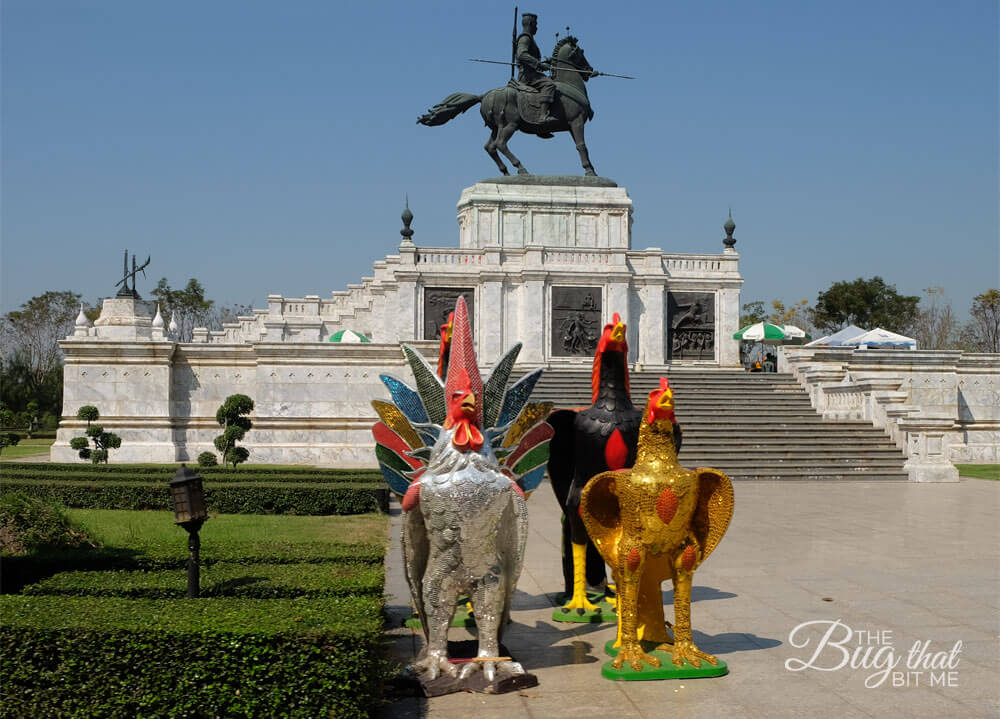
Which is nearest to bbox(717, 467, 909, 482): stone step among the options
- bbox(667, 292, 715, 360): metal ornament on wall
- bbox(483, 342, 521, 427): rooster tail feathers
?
bbox(667, 292, 715, 360): metal ornament on wall

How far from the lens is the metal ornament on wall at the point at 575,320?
32906mm

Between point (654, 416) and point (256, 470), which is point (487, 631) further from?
point (256, 470)

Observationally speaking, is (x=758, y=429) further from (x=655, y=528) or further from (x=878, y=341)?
(x=655, y=528)

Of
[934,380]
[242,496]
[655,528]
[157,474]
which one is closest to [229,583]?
[655,528]

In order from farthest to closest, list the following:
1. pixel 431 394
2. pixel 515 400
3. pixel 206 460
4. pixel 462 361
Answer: pixel 206 460 < pixel 515 400 < pixel 431 394 < pixel 462 361

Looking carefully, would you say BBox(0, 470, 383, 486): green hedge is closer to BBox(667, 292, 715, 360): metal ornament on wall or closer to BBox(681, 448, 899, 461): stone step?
BBox(681, 448, 899, 461): stone step

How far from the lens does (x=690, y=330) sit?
113 ft

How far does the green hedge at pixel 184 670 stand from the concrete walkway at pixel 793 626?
81 centimetres

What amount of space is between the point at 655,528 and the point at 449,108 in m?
32.2

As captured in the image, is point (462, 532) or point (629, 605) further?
point (629, 605)

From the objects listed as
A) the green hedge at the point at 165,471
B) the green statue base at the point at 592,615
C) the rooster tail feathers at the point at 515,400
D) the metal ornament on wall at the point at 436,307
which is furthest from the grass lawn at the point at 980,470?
the rooster tail feathers at the point at 515,400

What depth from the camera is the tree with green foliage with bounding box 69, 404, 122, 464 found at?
A: 23375 mm

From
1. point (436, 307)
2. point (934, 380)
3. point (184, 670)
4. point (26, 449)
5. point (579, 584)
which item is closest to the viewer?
point (184, 670)

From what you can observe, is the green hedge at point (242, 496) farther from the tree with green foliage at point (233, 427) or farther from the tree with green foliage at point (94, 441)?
the tree with green foliage at point (94, 441)
